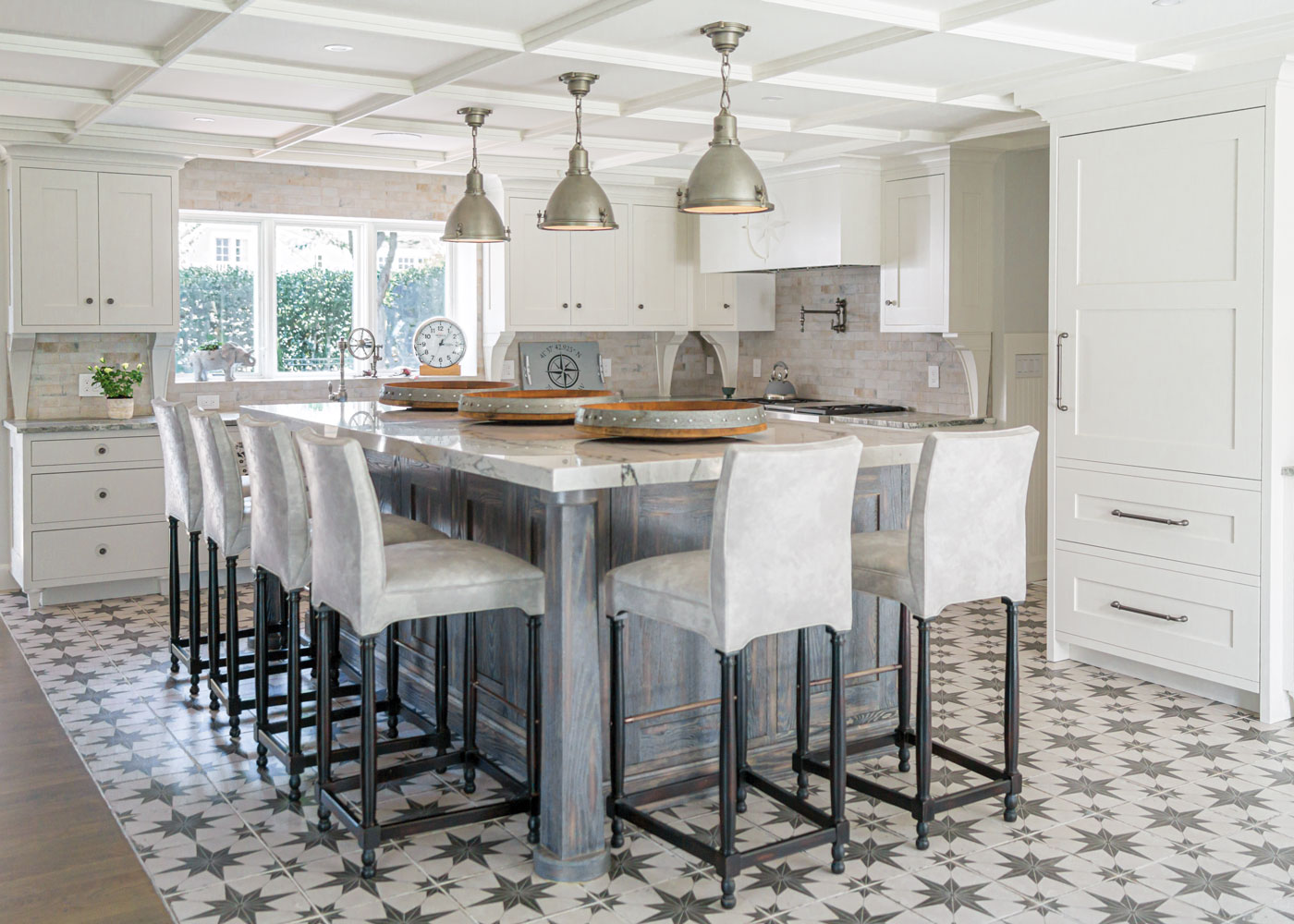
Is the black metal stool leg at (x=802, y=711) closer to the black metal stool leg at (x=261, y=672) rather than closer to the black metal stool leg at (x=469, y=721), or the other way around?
the black metal stool leg at (x=469, y=721)

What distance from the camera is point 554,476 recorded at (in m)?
2.74

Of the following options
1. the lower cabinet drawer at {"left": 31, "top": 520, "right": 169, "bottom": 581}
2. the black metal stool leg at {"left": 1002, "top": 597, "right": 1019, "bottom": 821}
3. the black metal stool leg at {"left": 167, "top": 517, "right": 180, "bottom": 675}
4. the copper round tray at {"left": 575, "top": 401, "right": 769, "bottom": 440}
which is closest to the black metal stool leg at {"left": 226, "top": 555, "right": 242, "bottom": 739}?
the black metal stool leg at {"left": 167, "top": 517, "right": 180, "bottom": 675}

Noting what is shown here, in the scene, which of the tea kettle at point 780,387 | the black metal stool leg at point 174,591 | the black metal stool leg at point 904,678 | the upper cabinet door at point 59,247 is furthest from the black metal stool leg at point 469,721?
the tea kettle at point 780,387

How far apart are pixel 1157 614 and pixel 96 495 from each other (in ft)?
15.8

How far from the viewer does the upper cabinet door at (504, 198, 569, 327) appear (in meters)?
6.95

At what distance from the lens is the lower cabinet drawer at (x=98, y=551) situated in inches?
230

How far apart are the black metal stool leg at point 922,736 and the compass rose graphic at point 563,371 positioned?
4.63 meters

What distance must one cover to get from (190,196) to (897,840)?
17.1ft

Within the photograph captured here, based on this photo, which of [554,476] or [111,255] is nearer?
[554,476]

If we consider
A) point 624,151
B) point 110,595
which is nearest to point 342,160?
point 624,151

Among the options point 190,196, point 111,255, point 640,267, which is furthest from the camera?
point 640,267

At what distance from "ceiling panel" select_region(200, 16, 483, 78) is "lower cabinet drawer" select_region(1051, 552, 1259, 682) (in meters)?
3.05

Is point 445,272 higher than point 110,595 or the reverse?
higher

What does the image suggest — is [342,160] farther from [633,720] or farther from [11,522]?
[633,720]
